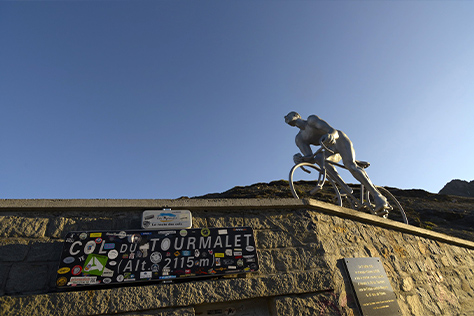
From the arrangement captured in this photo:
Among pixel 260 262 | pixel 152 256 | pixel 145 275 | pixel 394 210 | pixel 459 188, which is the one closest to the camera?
pixel 145 275

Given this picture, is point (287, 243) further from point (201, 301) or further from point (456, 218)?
point (456, 218)

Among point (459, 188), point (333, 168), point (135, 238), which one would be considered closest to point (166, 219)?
point (135, 238)

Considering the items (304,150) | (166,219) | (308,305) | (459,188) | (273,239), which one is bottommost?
(308,305)

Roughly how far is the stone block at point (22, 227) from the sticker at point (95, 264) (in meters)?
0.54

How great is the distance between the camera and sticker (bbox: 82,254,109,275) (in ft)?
8.43

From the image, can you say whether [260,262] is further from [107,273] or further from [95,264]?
[95,264]

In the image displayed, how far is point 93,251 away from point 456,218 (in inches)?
655

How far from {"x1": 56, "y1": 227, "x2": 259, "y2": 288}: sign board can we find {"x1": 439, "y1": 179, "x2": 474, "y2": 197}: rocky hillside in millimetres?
37863

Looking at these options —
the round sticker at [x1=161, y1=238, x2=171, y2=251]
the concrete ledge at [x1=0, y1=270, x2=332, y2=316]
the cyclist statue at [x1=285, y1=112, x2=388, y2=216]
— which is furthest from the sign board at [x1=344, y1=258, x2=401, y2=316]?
the round sticker at [x1=161, y1=238, x2=171, y2=251]

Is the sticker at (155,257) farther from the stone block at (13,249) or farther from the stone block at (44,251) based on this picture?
the stone block at (13,249)

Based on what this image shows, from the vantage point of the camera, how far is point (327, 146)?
5363mm

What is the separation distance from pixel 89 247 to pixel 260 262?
1.75 metres

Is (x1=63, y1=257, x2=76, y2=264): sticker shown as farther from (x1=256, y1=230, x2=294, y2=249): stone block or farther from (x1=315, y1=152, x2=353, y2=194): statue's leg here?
(x1=315, y1=152, x2=353, y2=194): statue's leg

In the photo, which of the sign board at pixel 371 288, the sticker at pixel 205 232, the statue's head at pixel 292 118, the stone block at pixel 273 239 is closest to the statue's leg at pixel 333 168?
the statue's head at pixel 292 118
